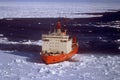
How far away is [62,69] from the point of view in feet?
28.1

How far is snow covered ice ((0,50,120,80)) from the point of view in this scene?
24.6 ft

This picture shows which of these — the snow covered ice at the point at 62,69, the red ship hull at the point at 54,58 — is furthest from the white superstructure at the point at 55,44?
the snow covered ice at the point at 62,69

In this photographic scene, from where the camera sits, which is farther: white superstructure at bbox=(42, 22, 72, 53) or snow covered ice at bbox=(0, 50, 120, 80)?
white superstructure at bbox=(42, 22, 72, 53)

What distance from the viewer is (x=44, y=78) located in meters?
7.35

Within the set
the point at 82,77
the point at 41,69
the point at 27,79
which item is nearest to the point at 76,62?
the point at 41,69

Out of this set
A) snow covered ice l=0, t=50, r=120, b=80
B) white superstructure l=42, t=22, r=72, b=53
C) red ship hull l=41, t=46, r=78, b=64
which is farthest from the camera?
white superstructure l=42, t=22, r=72, b=53

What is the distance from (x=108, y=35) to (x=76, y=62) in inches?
323

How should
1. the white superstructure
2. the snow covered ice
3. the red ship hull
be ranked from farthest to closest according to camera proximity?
the white superstructure, the red ship hull, the snow covered ice

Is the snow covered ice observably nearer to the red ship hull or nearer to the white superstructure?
the red ship hull

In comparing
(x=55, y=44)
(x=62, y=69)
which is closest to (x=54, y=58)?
(x=55, y=44)

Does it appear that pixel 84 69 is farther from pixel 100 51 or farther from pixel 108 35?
pixel 108 35

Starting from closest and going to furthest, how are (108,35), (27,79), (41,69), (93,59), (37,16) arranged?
1. (27,79)
2. (41,69)
3. (93,59)
4. (108,35)
5. (37,16)

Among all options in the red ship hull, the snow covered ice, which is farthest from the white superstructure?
the snow covered ice

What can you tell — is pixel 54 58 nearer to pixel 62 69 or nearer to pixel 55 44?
pixel 55 44
